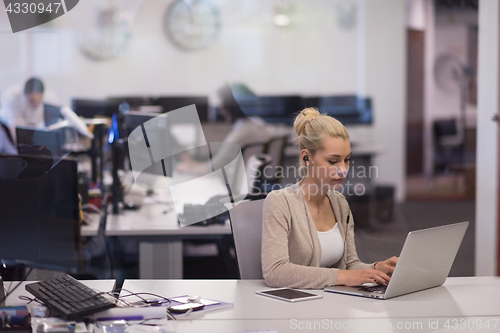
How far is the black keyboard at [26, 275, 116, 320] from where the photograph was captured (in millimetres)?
1279

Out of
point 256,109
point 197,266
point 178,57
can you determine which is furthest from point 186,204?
point 178,57

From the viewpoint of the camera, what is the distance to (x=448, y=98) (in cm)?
621

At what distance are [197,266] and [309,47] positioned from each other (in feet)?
11.5

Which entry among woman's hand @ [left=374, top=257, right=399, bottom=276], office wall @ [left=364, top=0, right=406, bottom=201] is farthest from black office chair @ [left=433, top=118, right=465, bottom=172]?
woman's hand @ [left=374, top=257, right=399, bottom=276]

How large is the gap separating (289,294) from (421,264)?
0.39 m

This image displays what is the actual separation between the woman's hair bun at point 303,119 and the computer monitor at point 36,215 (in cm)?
83

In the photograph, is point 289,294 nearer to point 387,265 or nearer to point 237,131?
point 387,265

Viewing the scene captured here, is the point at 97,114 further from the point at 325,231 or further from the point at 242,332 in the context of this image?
the point at 242,332

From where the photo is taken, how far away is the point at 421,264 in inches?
56.6

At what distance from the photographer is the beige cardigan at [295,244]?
5.16 feet

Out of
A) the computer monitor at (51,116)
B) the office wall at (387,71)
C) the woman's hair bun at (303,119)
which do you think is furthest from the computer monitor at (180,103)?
the woman's hair bun at (303,119)

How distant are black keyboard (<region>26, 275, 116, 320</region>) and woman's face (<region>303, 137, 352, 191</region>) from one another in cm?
82

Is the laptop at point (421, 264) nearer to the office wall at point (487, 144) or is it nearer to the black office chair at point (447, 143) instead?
the office wall at point (487, 144)

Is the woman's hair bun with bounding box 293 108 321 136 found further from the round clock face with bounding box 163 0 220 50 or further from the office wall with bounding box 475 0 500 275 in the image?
the round clock face with bounding box 163 0 220 50
